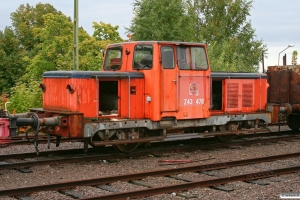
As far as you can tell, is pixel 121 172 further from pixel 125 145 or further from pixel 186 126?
pixel 186 126

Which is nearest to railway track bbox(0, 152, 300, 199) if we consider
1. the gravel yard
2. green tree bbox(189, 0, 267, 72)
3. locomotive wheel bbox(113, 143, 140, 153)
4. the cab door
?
the gravel yard

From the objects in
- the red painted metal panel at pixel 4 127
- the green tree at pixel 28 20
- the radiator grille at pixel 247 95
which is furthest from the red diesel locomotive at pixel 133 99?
the green tree at pixel 28 20

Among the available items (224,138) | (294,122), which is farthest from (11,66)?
(224,138)

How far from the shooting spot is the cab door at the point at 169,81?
37.5ft

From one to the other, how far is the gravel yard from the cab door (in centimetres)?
131

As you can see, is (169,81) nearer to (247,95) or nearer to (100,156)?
(100,156)

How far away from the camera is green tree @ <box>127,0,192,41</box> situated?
32.3 meters

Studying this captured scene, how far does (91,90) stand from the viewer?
35.4 ft

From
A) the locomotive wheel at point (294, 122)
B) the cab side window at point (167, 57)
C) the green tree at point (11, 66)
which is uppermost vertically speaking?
the green tree at point (11, 66)

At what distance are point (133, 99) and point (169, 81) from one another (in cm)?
100

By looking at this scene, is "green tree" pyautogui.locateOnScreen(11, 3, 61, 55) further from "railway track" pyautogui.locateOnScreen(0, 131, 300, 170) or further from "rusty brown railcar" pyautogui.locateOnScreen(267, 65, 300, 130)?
"railway track" pyautogui.locateOnScreen(0, 131, 300, 170)

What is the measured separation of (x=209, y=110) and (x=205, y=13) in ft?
109

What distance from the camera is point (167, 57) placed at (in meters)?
11.6

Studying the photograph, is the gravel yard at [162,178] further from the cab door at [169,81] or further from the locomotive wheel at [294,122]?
the locomotive wheel at [294,122]
